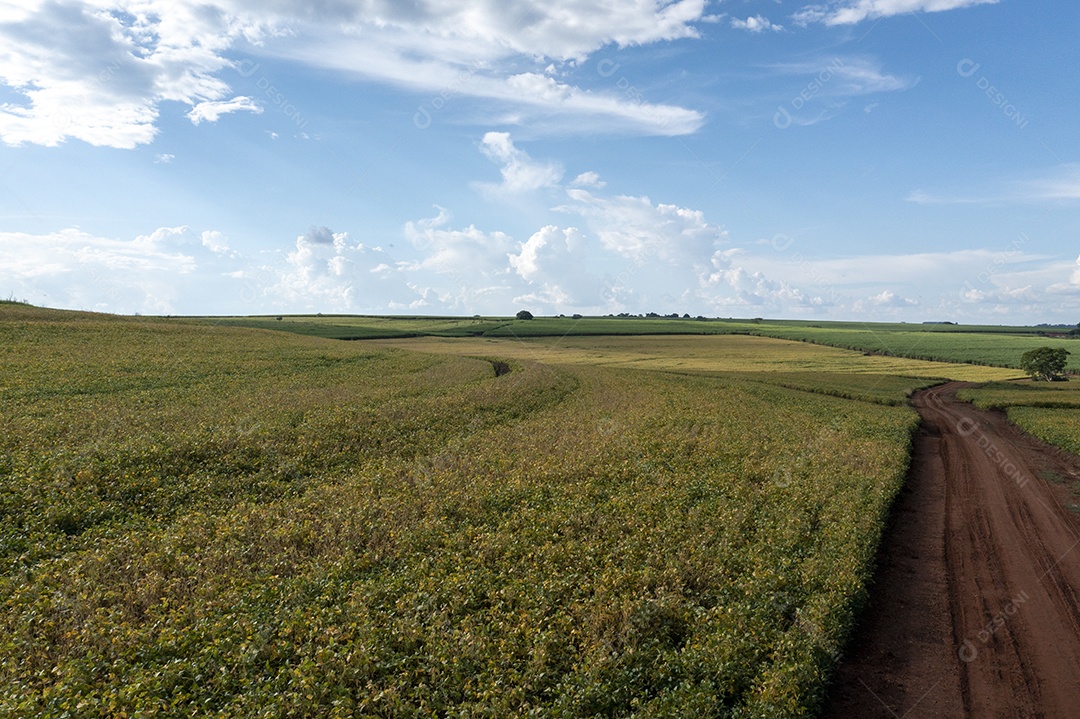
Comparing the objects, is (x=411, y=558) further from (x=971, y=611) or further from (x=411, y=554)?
(x=971, y=611)

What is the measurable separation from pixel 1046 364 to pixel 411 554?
9070 cm

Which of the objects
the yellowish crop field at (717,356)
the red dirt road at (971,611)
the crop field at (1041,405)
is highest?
the yellowish crop field at (717,356)

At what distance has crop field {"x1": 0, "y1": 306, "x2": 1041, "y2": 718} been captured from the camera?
1098 centimetres

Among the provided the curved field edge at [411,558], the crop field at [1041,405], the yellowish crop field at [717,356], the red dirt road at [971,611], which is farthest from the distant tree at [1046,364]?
the red dirt road at [971,611]

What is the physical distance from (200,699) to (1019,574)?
21.0 metres

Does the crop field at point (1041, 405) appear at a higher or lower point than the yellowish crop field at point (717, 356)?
lower

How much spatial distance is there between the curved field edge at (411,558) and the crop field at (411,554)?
0.07m

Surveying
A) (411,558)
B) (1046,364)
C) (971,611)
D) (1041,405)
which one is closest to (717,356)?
(1046,364)

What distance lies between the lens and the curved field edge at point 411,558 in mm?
10984

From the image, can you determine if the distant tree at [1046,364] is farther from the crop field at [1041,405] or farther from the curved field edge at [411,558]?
the curved field edge at [411,558]

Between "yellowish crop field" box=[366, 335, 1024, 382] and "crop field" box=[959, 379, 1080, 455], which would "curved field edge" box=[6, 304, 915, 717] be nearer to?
"crop field" box=[959, 379, 1080, 455]

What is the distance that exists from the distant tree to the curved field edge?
2418 inches

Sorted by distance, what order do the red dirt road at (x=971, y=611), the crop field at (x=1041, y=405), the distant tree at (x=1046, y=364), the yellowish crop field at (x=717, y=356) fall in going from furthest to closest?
the yellowish crop field at (x=717, y=356), the distant tree at (x=1046, y=364), the crop field at (x=1041, y=405), the red dirt road at (x=971, y=611)

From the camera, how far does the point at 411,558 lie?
16.0 meters
